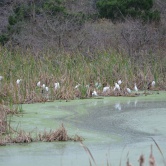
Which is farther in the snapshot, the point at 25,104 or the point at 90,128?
the point at 25,104

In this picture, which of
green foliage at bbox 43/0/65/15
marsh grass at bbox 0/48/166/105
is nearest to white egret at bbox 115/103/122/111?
marsh grass at bbox 0/48/166/105

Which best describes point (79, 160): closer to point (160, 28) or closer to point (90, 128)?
point (90, 128)

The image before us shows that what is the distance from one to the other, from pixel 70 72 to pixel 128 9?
8751 mm

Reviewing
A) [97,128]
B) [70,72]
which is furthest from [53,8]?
[97,128]

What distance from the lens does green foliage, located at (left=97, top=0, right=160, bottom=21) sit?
60.6 ft

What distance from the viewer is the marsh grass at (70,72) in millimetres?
9664

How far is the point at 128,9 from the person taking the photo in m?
18.9

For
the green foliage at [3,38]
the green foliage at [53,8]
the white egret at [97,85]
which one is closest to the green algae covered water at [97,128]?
the white egret at [97,85]

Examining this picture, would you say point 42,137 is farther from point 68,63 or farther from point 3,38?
point 3,38

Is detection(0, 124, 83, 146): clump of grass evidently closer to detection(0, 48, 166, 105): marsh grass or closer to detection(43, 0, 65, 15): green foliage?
detection(0, 48, 166, 105): marsh grass

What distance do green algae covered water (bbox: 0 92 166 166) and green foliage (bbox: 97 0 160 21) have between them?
27.1 ft

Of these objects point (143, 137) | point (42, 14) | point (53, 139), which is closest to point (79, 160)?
point (53, 139)

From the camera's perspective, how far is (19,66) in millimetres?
10445

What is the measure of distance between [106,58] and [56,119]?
11.8 feet
